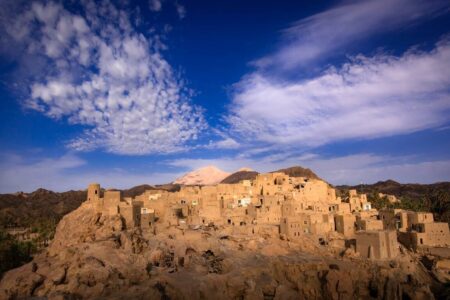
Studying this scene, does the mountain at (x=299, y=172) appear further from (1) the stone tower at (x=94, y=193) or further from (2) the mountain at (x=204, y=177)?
(1) the stone tower at (x=94, y=193)

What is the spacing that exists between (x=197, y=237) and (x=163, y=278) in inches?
334

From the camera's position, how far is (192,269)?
40156 mm

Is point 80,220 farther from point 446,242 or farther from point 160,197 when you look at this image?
point 446,242

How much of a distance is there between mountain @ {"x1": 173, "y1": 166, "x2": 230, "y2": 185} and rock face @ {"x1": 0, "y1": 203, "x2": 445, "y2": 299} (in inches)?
2619

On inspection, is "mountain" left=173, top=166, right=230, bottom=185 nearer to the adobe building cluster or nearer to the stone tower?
the adobe building cluster

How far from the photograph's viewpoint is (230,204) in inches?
2066

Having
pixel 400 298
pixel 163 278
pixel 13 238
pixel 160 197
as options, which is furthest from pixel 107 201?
pixel 400 298

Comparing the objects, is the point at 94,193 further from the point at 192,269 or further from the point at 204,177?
the point at 204,177

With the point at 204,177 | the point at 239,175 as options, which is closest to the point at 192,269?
the point at 239,175

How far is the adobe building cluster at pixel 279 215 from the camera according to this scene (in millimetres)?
46969

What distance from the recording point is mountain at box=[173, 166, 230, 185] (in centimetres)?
11473

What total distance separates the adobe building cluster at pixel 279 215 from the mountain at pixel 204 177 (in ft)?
189

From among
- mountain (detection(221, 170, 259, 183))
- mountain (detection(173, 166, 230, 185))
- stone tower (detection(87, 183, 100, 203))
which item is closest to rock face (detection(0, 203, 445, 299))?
stone tower (detection(87, 183, 100, 203))

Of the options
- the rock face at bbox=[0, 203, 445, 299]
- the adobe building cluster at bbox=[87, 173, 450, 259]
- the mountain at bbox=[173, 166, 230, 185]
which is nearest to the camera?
the rock face at bbox=[0, 203, 445, 299]
